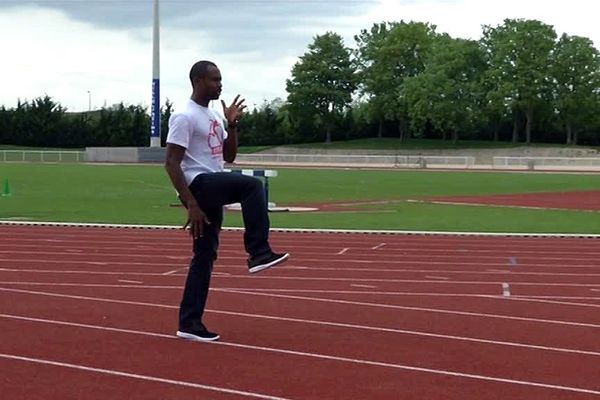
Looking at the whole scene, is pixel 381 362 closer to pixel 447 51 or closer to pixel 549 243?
pixel 549 243

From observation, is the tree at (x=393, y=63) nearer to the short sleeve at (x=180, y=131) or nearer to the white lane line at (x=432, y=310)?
the white lane line at (x=432, y=310)

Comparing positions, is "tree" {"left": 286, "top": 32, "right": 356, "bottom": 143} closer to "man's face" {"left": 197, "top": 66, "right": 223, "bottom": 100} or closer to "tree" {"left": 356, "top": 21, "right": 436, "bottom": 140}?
"tree" {"left": 356, "top": 21, "right": 436, "bottom": 140}

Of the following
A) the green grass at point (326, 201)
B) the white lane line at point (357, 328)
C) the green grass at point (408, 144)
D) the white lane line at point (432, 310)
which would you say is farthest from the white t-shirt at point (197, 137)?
the green grass at point (408, 144)

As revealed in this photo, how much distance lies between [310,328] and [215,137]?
1.86 meters

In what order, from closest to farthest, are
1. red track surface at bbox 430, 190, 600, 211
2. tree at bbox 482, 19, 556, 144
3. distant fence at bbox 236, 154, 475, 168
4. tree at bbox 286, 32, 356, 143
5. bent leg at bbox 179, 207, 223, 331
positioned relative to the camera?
bent leg at bbox 179, 207, 223, 331 < red track surface at bbox 430, 190, 600, 211 < distant fence at bbox 236, 154, 475, 168 < tree at bbox 482, 19, 556, 144 < tree at bbox 286, 32, 356, 143

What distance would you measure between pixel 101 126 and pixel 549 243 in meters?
85.7

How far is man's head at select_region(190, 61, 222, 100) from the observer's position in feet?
24.5

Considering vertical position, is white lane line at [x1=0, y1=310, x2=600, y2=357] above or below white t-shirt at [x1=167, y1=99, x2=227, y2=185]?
below

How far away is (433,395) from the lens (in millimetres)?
6129

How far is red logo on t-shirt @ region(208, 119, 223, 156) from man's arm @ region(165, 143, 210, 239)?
0.26m

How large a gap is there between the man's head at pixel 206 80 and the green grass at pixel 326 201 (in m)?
14.1

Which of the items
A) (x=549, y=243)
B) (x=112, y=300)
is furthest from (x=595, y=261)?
Answer: (x=112, y=300)

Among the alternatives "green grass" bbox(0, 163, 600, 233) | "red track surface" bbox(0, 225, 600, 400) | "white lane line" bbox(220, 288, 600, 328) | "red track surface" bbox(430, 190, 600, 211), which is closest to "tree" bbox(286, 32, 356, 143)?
"green grass" bbox(0, 163, 600, 233)

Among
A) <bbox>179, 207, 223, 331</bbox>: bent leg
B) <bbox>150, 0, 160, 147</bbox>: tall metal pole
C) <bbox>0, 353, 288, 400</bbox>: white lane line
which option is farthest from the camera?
<bbox>150, 0, 160, 147</bbox>: tall metal pole
